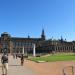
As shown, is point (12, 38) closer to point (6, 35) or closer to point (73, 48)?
point (6, 35)

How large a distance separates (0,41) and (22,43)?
1942cm

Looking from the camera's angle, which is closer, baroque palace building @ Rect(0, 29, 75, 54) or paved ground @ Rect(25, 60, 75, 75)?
paved ground @ Rect(25, 60, 75, 75)

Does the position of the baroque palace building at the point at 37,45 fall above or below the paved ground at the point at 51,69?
above

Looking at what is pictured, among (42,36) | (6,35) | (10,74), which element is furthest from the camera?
(42,36)

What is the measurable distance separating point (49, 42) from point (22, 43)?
18852 mm

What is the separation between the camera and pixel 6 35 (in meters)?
170

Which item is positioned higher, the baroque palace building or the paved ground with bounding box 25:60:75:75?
the baroque palace building

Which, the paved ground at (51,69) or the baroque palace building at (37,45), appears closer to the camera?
the paved ground at (51,69)

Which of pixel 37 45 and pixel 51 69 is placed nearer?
pixel 51 69

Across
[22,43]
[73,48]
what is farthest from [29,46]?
[73,48]

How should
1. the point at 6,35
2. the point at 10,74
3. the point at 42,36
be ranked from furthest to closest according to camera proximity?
the point at 42,36
the point at 6,35
the point at 10,74

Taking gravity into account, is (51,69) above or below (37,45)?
below

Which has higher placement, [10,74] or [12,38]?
[12,38]

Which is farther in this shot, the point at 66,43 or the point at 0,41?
the point at 66,43
